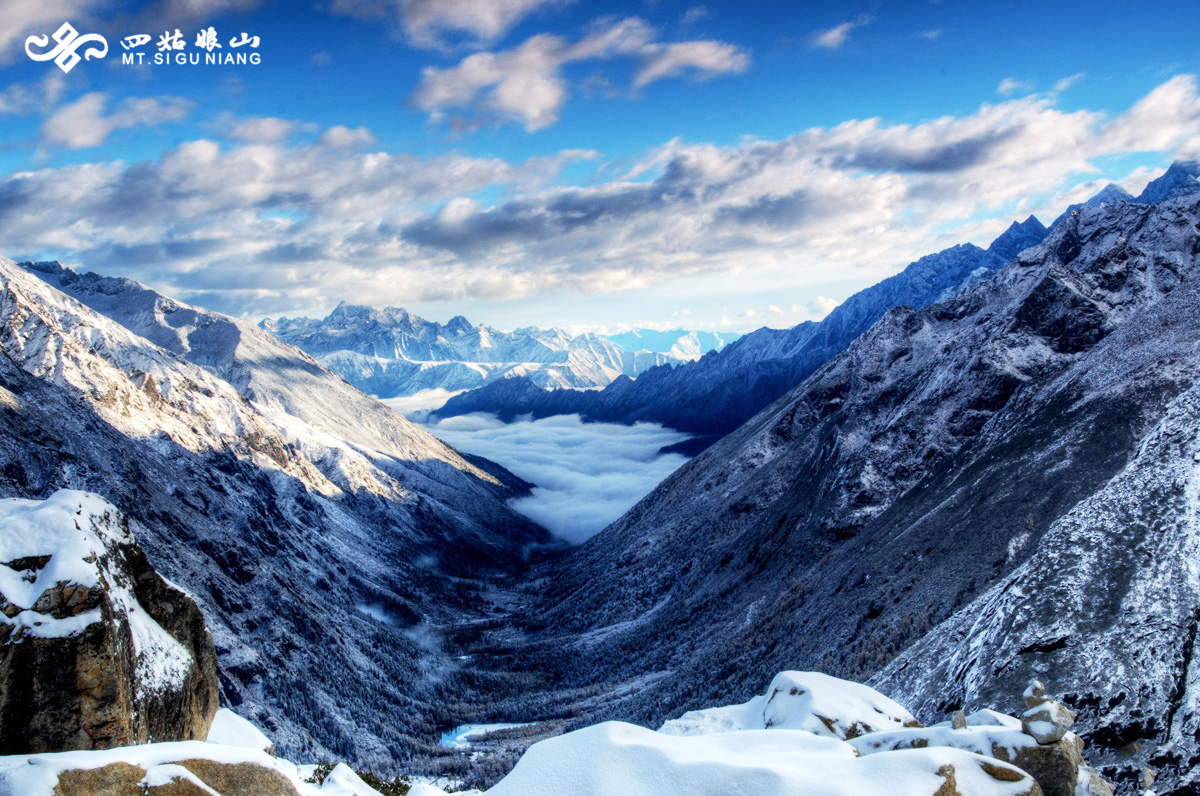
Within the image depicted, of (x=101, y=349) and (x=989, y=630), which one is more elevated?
(x=101, y=349)

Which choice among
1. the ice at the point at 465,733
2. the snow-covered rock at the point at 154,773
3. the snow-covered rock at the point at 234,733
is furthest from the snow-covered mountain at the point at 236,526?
the snow-covered rock at the point at 154,773

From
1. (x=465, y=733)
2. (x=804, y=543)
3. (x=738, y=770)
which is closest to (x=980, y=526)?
(x=804, y=543)

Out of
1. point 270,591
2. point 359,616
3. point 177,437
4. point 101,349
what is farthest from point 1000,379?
point 101,349

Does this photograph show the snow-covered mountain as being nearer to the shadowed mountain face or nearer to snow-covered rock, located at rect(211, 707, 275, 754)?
the shadowed mountain face

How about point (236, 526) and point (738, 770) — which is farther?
point (236, 526)

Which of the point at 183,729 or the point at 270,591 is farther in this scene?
the point at 270,591

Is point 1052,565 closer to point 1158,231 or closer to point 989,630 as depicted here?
point 989,630

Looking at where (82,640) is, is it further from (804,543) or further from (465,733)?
(465,733)
